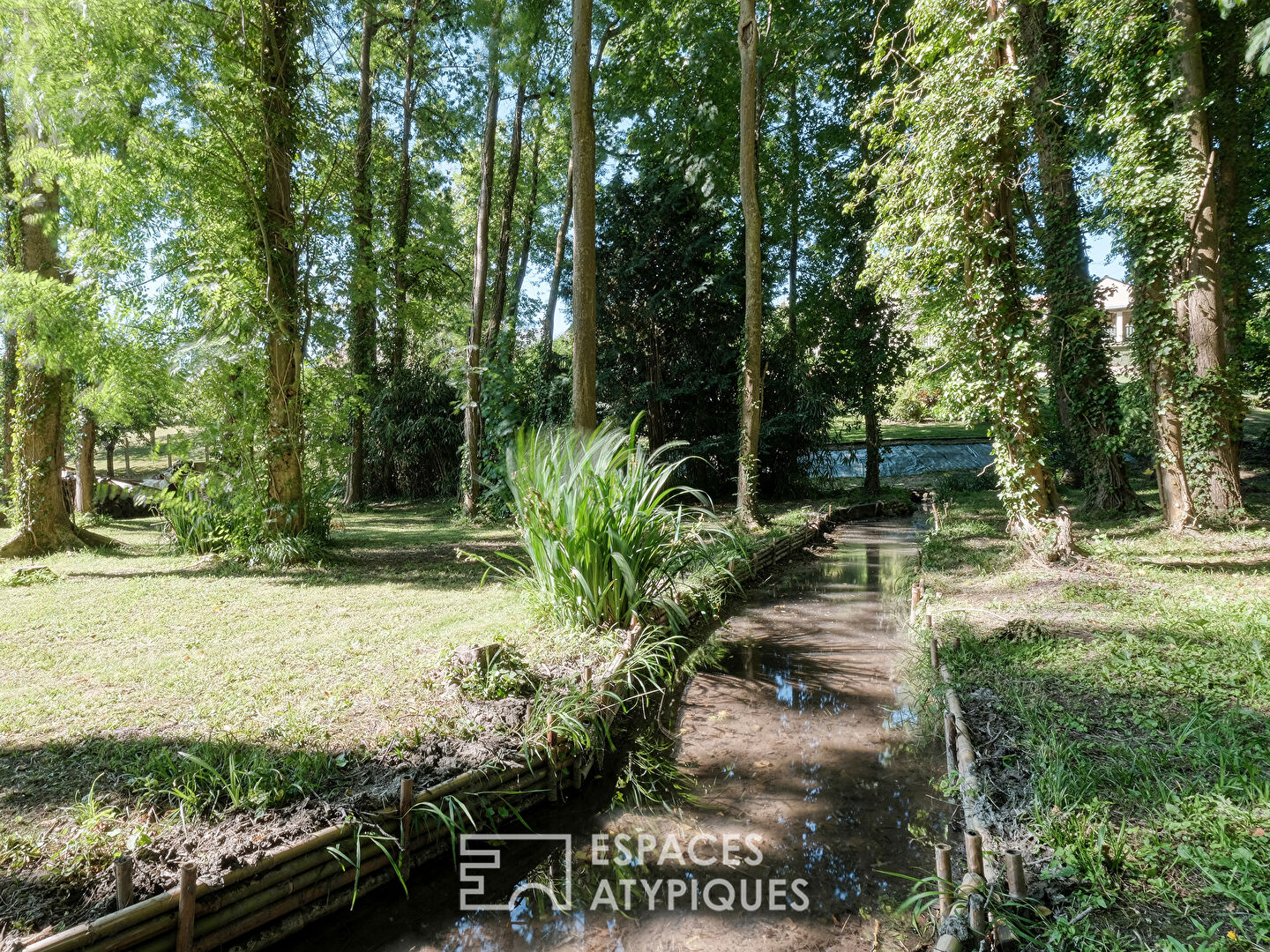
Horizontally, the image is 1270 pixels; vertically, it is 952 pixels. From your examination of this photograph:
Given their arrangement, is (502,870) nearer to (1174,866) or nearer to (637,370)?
(1174,866)

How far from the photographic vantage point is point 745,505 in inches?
354

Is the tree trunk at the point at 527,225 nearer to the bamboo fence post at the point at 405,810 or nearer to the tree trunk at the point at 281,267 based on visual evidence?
the tree trunk at the point at 281,267

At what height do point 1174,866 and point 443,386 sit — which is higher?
point 443,386

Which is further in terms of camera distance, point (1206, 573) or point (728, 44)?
point (728, 44)

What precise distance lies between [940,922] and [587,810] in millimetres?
1524

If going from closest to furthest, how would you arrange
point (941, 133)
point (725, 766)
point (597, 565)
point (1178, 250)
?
point (725, 766) → point (597, 565) → point (941, 133) → point (1178, 250)

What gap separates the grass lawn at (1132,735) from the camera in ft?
5.69

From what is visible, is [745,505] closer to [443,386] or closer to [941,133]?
[941,133]

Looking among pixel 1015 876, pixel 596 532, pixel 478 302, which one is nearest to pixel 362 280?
pixel 478 302

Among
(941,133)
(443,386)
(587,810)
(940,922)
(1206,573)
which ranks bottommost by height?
(587,810)

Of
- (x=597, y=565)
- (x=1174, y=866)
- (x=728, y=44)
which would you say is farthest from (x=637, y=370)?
(x=1174, y=866)

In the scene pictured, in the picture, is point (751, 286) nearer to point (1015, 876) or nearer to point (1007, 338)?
point (1007, 338)

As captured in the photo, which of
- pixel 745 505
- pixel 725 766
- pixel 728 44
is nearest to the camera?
pixel 725 766

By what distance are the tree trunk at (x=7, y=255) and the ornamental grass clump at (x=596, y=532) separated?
6327 millimetres
